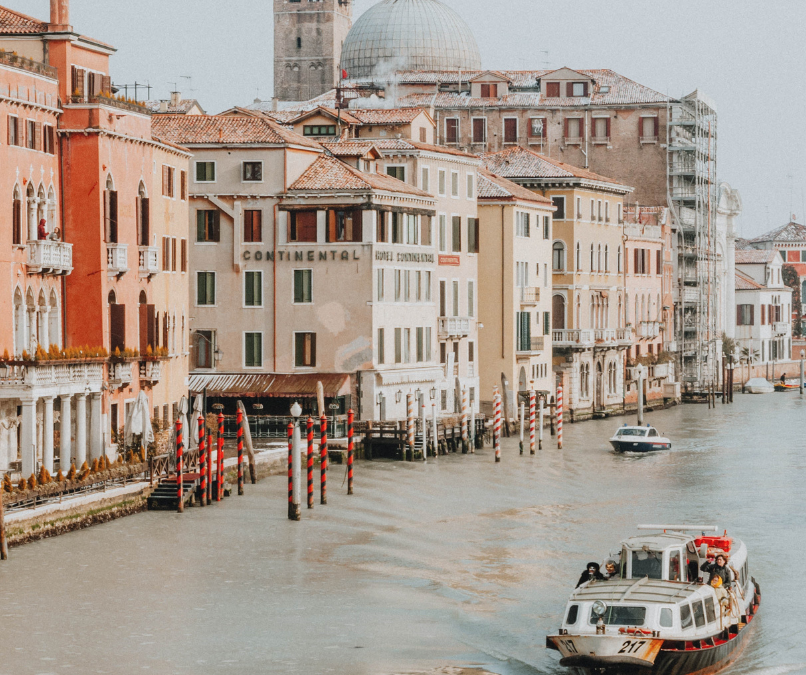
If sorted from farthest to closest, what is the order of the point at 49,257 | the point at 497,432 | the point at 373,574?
the point at 497,432
the point at 49,257
the point at 373,574

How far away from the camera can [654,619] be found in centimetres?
2766

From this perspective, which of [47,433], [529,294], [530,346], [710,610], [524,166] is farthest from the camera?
[524,166]

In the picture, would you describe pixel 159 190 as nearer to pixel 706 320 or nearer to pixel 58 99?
pixel 58 99

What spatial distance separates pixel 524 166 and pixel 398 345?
19.1 meters

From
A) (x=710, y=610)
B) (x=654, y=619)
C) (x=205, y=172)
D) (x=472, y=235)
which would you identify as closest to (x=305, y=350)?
(x=205, y=172)

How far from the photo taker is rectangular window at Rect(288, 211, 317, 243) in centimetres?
5981

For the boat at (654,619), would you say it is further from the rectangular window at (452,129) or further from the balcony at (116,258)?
the rectangular window at (452,129)

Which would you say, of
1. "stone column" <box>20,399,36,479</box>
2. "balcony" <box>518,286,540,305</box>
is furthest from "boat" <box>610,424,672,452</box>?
"stone column" <box>20,399,36,479</box>

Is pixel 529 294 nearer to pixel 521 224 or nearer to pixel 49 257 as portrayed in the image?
pixel 521 224

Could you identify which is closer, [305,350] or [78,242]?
[78,242]

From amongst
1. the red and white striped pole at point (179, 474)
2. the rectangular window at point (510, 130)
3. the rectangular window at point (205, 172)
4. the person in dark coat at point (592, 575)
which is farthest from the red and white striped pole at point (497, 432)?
the rectangular window at point (510, 130)

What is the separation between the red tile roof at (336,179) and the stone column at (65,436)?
778 inches

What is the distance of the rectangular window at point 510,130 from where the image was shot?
92.2 metres

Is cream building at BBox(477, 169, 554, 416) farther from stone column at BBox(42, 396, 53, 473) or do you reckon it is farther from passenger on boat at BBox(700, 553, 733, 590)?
passenger on boat at BBox(700, 553, 733, 590)
